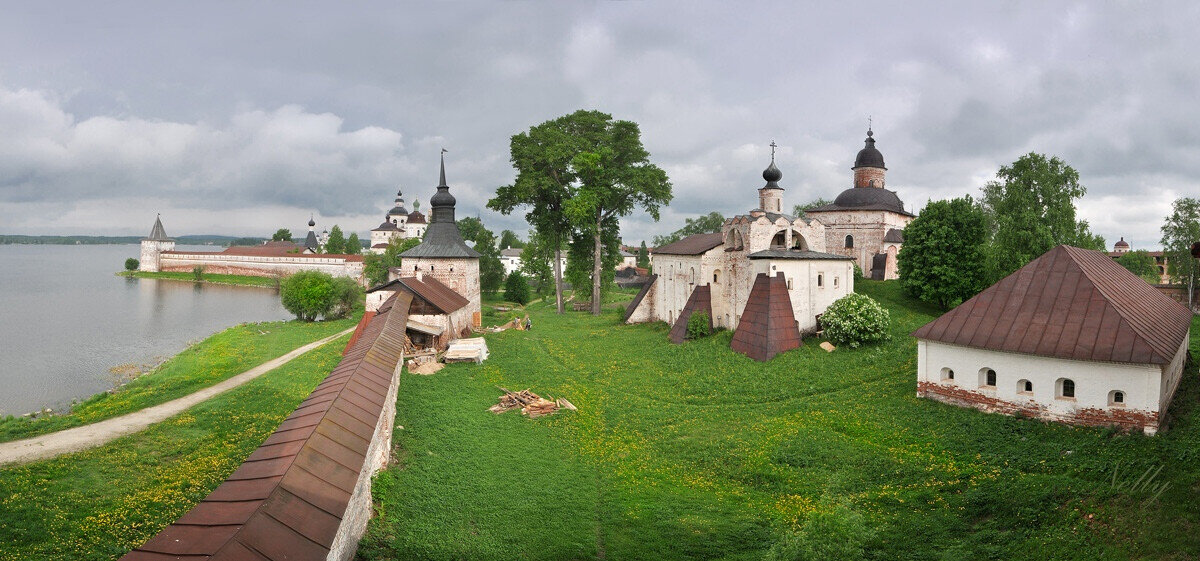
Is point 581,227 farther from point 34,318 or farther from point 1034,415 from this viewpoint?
point 34,318

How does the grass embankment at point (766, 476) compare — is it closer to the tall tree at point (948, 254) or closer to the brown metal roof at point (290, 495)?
the brown metal roof at point (290, 495)

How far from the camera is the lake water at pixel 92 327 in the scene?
71.1 ft

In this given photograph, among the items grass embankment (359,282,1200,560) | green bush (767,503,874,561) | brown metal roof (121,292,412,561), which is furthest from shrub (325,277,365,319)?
green bush (767,503,874,561)

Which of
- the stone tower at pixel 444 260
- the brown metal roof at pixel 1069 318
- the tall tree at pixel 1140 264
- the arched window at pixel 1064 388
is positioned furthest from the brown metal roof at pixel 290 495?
the tall tree at pixel 1140 264

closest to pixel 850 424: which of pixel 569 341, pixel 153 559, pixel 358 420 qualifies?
pixel 358 420

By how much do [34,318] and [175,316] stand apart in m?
7.31

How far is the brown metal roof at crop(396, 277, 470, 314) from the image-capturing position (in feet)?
70.4

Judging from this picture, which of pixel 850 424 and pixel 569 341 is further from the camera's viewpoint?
pixel 569 341

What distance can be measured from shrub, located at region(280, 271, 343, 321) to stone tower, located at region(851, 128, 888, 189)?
32507 mm

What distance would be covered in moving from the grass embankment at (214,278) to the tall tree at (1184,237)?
75.5 m

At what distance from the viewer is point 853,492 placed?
9922mm

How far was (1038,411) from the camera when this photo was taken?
1205 centimetres

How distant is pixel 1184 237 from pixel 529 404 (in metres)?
33.4

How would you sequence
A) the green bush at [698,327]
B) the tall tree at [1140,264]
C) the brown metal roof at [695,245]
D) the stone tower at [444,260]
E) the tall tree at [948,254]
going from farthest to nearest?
the tall tree at [1140,264], the stone tower at [444,260], the brown metal roof at [695,245], the tall tree at [948,254], the green bush at [698,327]
